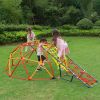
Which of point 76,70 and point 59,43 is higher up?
point 59,43

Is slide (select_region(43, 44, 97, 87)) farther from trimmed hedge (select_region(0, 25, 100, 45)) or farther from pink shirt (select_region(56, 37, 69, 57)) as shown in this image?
trimmed hedge (select_region(0, 25, 100, 45))

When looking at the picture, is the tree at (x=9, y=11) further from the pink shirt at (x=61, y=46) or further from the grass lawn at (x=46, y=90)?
the pink shirt at (x=61, y=46)

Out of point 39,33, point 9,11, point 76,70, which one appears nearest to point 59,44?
point 76,70

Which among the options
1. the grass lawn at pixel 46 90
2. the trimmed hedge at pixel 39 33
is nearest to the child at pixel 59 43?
the grass lawn at pixel 46 90

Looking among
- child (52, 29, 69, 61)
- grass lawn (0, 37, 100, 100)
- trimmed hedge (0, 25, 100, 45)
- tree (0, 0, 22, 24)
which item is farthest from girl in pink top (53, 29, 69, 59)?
tree (0, 0, 22, 24)

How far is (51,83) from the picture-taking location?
9367mm

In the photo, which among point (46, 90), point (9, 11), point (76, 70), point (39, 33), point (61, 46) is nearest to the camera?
point (46, 90)

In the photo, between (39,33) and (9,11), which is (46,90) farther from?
(9,11)

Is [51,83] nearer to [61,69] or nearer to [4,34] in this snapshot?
[61,69]

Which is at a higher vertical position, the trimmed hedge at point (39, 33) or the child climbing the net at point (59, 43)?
the child climbing the net at point (59, 43)

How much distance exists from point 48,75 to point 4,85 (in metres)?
1.80

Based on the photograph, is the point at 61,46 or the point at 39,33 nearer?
the point at 61,46

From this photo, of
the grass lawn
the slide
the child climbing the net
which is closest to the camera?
the grass lawn

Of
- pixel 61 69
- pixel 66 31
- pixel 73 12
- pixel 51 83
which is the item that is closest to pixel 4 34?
pixel 66 31
